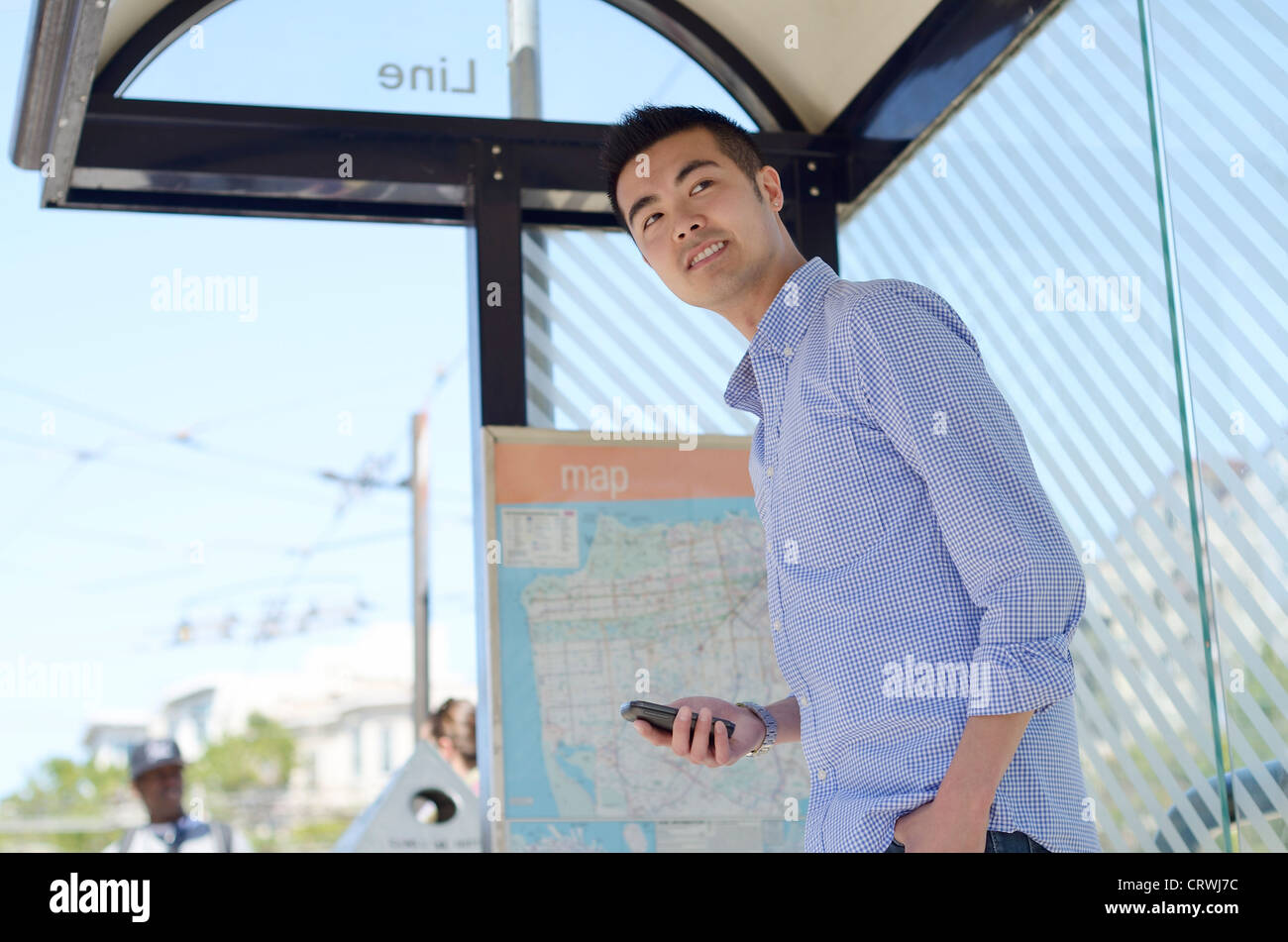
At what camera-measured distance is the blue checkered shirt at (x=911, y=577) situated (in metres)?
1.06

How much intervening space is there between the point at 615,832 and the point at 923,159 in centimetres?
194

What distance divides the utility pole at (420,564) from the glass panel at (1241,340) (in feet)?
8.75

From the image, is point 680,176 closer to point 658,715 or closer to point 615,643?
point 658,715

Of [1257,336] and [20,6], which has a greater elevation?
[20,6]

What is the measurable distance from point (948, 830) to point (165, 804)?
362 cm

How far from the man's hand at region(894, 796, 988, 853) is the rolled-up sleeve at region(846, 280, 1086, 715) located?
0.29ft

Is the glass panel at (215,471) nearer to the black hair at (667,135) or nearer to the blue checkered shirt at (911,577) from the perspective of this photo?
the black hair at (667,135)

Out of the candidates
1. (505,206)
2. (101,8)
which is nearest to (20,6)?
(101,8)

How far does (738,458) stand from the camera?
325cm
